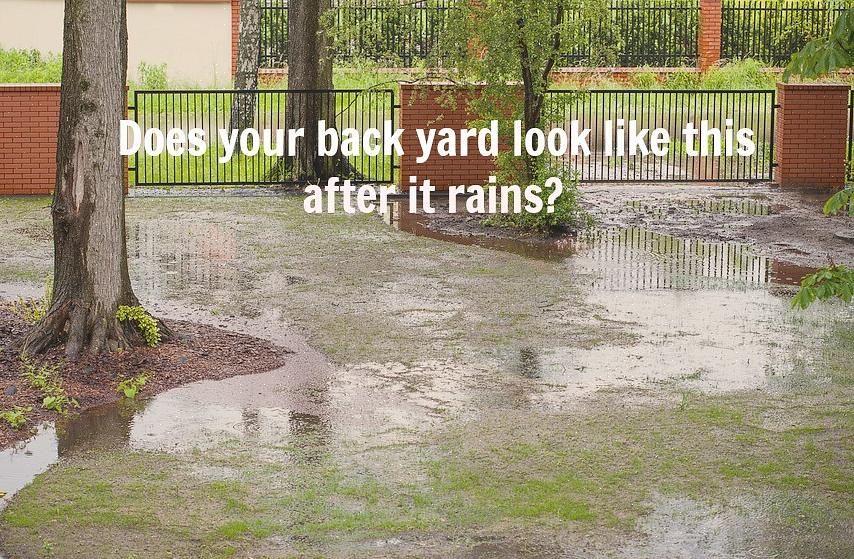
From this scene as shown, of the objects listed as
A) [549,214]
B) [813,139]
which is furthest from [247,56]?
[549,214]

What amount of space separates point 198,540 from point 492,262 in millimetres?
8127

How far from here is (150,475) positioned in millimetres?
8703

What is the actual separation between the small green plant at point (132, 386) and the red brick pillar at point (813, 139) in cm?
1290

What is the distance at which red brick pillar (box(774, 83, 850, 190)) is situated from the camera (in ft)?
69.0

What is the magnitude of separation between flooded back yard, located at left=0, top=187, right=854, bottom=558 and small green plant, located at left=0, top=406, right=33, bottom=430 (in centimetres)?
19

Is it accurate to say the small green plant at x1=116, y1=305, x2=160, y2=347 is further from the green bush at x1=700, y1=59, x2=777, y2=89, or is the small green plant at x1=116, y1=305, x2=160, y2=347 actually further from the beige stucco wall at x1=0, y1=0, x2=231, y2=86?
the green bush at x1=700, y1=59, x2=777, y2=89

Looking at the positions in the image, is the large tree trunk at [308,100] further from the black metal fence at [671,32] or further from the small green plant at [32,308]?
the black metal fence at [671,32]

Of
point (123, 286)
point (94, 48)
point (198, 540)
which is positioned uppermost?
point (94, 48)

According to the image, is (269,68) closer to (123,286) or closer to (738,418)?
(123,286)

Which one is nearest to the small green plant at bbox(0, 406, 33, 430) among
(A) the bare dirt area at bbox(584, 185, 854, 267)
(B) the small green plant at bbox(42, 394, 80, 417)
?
(B) the small green plant at bbox(42, 394, 80, 417)

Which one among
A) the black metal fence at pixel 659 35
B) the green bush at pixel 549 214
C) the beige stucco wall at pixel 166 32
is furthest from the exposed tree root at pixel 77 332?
the black metal fence at pixel 659 35

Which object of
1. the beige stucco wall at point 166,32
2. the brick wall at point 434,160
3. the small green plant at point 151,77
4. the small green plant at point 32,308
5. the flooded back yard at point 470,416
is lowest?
the flooded back yard at point 470,416

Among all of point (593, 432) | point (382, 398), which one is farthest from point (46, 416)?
point (593, 432)

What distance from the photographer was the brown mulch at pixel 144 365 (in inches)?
404
